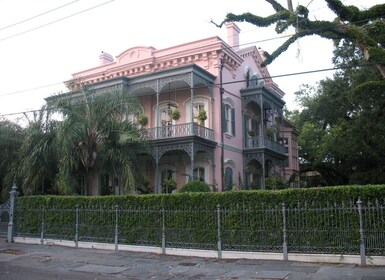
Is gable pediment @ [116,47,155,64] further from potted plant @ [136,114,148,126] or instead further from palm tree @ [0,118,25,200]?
palm tree @ [0,118,25,200]

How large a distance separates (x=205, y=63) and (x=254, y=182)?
8301 millimetres

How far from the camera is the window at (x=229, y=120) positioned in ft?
75.1

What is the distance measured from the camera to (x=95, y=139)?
18453 mm

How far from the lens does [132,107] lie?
18.5 metres

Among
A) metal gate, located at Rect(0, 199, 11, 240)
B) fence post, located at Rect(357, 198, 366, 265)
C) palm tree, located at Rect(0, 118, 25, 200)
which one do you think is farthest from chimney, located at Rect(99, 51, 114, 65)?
fence post, located at Rect(357, 198, 366, 265)

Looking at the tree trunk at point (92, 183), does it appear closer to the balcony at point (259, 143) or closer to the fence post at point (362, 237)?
the balcony at point (259, 143)

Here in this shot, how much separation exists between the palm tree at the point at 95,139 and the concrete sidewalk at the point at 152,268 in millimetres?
4401

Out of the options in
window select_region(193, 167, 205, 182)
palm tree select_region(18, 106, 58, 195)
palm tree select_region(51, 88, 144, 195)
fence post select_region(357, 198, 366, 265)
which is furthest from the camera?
window select_region(193, 167, 205, 182)

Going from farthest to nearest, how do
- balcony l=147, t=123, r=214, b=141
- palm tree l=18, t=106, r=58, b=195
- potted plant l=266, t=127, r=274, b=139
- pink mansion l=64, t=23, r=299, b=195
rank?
potted plant l=266, t=127, r=274, b=139 < pink mansion l=64, t=23, r=299, b=195 < balcony l=147, t=123, r=214, b=141 < palm tree l=18, t=106, r=58, b=195

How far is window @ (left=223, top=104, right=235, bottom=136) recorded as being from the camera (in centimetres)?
2289

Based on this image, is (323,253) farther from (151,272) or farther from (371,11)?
(371,11)

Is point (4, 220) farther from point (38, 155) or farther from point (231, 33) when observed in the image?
point (231, 33)

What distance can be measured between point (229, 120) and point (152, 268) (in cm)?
1326

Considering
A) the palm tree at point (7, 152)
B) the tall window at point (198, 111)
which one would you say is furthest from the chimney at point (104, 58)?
the tall window at point (198, 111)
